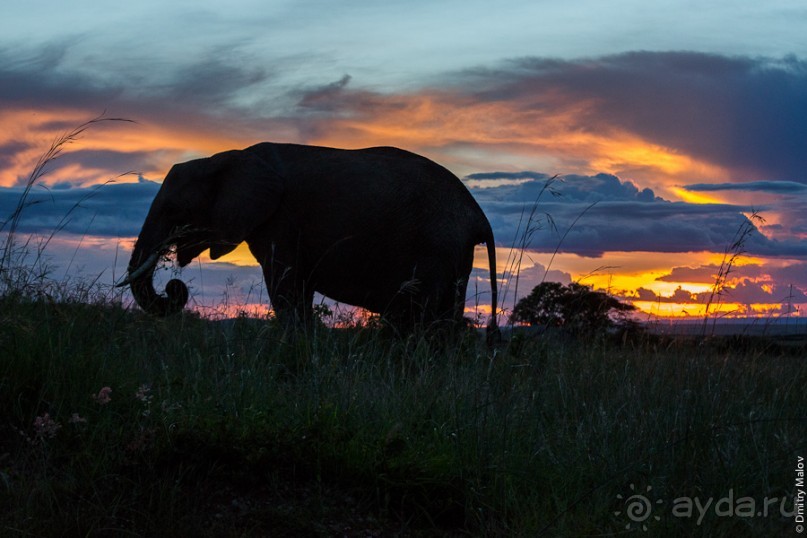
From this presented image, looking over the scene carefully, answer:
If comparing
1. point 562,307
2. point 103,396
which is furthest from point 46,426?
point 562,307

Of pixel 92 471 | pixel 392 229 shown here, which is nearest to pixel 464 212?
pixel 392 229

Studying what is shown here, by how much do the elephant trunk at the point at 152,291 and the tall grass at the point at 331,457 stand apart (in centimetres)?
296

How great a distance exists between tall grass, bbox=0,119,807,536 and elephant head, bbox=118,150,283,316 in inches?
153

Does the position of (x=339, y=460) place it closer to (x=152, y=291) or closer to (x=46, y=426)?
(x=46, y=426)

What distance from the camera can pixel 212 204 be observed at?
9.70 m

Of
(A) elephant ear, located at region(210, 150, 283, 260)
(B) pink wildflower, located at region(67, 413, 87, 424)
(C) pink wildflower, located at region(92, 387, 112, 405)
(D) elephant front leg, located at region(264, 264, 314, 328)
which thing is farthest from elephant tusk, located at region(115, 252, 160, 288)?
(B) pink wildflower, located at region(67, 413, 87, 424)

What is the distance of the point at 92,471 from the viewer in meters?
4.05

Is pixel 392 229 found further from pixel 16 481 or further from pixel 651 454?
pixel 16 481

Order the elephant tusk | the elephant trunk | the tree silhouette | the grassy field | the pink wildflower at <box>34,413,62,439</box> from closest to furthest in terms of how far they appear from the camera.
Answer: the grassy field, the pink wildflower at <box>34,413,62,439</box>, the elephant trunk, the elephant tusk, the tree silhouette

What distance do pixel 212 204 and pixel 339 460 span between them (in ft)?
19.4

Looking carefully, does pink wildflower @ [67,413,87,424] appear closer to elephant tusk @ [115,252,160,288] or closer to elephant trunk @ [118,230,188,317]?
elephant trunk @ [118,230,188,317]

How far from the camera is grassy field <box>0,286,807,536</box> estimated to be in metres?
3.96

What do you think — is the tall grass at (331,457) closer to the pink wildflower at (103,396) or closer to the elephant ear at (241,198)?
the pink wildflower at (103,396)

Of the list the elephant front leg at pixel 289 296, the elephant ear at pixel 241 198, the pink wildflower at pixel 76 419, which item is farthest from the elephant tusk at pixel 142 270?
the pink wildflower at pixel 76 419
